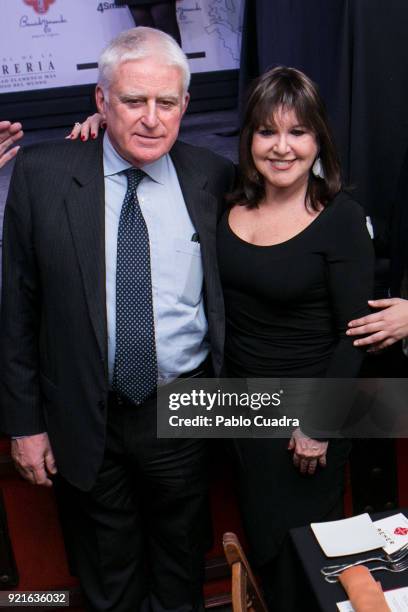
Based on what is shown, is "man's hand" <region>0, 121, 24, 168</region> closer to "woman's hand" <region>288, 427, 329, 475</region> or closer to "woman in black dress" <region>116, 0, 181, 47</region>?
"woman's hand" <region>288, 427, 329, 475</region>

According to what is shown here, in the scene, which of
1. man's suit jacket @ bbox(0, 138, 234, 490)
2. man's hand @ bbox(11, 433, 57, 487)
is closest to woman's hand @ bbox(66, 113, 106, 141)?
man's suit jacket @ bbox(0, 138, 234, 490)

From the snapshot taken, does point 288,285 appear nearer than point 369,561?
No

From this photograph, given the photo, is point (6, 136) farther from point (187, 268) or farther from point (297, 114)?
point (297, 114)

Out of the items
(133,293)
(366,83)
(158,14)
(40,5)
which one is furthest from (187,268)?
(40,5)

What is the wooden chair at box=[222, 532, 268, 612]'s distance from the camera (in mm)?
1298

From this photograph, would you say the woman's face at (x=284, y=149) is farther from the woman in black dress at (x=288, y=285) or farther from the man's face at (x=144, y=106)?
the man's face at (x=144, y=106)

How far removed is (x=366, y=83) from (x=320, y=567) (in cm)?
154

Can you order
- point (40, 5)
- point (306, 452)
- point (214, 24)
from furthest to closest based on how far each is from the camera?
point (214, 24) → point (40, 5) → point (306, 452)

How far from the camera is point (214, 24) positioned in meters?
3.96

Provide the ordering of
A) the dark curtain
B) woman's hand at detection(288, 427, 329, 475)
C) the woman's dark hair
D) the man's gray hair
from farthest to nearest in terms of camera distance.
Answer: the dark curtain
woman's hand at detection(288, 427, 329, 475)
the woman's dark hair
the man's gray hair

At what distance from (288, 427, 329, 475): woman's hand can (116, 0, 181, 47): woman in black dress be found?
2780 mm

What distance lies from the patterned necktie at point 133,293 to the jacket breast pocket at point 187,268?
8 centimetres

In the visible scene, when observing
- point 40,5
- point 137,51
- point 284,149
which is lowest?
point 284,149

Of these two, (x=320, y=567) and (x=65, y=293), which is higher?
(x=65, y=293)
